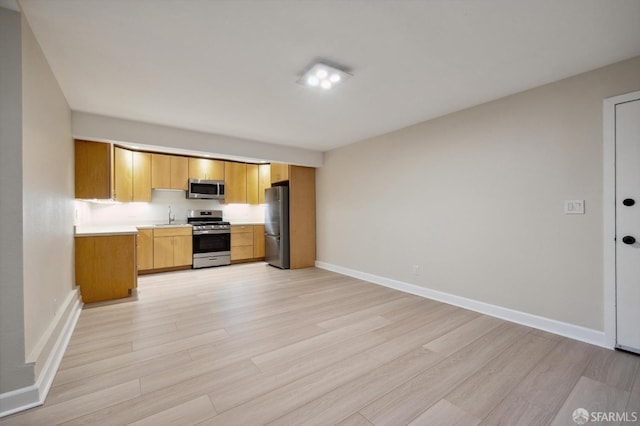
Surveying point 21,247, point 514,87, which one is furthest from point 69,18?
point 514,87

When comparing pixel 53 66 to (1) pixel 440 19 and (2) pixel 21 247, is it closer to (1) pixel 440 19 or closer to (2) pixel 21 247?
(2) pixel 21 247

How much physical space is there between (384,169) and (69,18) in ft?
11.9

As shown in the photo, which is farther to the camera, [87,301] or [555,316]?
[87,301]

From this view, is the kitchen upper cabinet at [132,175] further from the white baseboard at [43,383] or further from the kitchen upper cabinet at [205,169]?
the white baseboard at [43,383]

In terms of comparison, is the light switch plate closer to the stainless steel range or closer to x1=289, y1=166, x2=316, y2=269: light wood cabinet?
x1=289, y1=166, x2=316, y2=269: light wood cabinet

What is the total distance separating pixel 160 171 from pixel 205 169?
0.81m

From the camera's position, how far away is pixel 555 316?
2521 millimetres

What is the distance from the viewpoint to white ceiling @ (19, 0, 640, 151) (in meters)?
1.62

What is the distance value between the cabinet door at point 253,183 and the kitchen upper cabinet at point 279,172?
0.64 metres

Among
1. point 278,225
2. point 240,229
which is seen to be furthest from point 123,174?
point 278,225

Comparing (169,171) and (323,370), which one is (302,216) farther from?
(323,370)

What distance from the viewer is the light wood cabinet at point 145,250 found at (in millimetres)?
4727

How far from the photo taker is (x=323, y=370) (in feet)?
6.46

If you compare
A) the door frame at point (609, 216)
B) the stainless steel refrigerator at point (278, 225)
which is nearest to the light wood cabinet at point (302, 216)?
the stainless steel refrigerator at point (278, 225)
